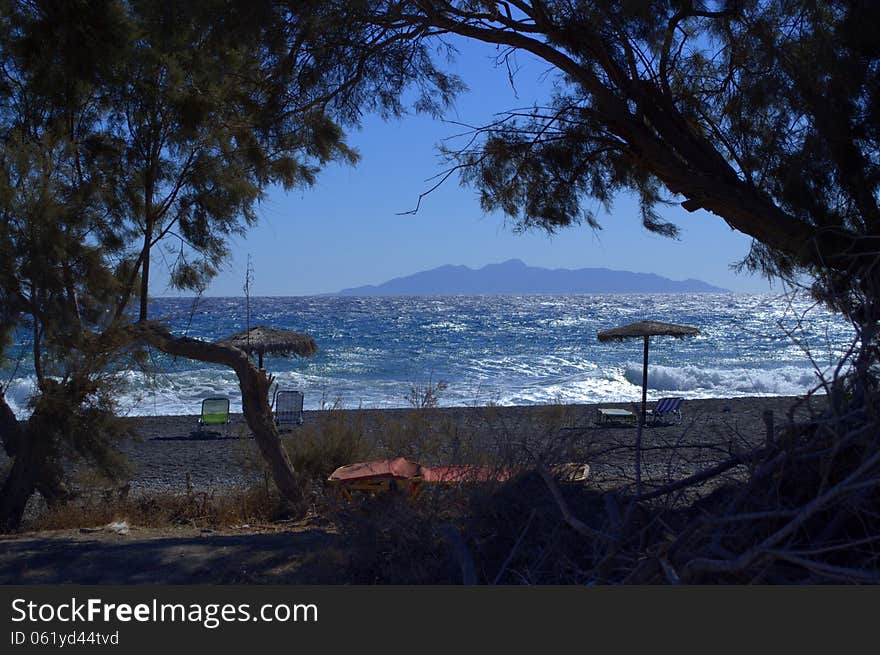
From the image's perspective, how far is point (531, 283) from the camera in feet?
543

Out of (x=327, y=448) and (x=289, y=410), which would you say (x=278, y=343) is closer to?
(x=289, y=410)

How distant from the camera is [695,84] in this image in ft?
22.2

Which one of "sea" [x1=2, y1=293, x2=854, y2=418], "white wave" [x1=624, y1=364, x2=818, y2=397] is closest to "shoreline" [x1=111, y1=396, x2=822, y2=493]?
"sea" [x1=2, y1=293, x2=854, y2=418]

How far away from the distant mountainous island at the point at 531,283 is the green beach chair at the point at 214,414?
133571 mm

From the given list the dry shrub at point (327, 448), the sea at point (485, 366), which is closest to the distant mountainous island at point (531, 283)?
the sea at point (485, 366)

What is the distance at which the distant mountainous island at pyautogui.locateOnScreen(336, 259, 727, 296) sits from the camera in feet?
525

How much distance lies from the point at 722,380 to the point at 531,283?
137 metres

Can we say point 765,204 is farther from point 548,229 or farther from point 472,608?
point 472,608

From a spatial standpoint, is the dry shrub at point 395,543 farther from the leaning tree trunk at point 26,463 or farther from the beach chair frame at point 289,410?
the beach chair frame at point 289,410

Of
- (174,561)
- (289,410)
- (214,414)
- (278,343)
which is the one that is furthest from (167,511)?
(214,414)

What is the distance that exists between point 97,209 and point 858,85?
6.47 meters

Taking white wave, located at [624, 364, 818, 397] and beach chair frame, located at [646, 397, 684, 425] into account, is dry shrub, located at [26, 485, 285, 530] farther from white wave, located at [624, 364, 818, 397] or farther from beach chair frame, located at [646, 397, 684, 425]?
white wave, located at [624, 364, 818, 397]

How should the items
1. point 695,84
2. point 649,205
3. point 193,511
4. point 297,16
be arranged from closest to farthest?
point 297,16
point 695,84
point 649,205
point 193,511

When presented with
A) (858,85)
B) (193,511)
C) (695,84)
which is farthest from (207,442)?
(858,85)
